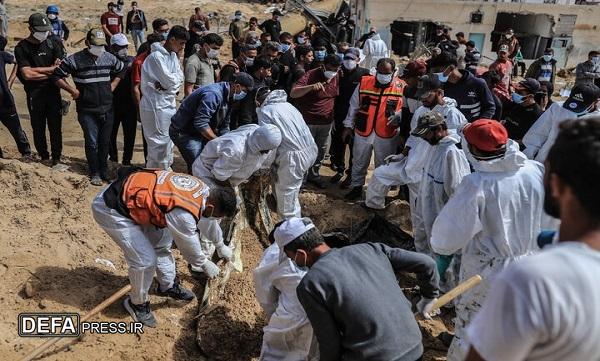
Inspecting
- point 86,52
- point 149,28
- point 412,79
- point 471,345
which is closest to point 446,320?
point 412,79

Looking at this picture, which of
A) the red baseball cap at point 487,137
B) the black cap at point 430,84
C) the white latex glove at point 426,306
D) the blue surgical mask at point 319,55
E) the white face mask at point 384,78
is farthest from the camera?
the blue surgical mask at point 319,55

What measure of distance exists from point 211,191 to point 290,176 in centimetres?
172

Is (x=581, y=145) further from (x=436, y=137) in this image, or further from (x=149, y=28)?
(x=149, y=28)

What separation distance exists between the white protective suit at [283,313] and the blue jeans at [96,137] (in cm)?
354

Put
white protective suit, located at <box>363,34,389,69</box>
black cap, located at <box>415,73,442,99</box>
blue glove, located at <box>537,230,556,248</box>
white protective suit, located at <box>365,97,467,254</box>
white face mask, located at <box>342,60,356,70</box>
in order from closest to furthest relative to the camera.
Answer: blue glove, located at <box>537,230,556,248</box> → white protective suit, located at <box>365,97,467,254</box> → black cap, located at <box>415,73,442,99</box> → white face mask, located at <box>342,60,356,70</box> → white protective suit, located at <box>363,34,389,69</box>

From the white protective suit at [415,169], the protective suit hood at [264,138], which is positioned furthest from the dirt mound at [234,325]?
the white protective suit at [415,169]

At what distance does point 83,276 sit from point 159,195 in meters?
1.56

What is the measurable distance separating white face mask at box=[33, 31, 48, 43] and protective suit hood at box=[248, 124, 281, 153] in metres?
3.04

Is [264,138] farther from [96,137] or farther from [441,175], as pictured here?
[96,137]

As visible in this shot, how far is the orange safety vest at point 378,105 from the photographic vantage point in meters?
6.43

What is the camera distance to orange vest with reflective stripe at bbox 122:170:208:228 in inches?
149

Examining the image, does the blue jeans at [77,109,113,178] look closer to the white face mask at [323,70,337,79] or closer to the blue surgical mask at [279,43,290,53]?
the white face mask at [323,70,337,79]


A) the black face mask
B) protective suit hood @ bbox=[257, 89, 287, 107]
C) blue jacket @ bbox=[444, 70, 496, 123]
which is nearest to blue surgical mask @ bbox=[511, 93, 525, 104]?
blue jacket @ bbox=[444, 70, 496, 123]

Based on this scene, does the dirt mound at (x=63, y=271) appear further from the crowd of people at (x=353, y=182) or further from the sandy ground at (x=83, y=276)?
the crowd of people at (x=353, y=182)
